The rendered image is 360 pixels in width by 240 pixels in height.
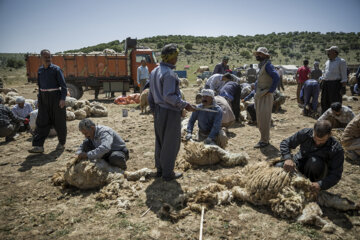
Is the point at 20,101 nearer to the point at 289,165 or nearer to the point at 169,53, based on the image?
the point at 169,53

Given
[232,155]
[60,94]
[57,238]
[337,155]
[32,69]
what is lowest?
[57,238]

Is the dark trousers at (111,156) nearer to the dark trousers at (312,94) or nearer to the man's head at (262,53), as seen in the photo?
the man's head at (262,53)

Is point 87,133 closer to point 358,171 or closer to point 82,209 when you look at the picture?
point 82,209

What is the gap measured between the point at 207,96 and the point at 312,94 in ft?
16.5

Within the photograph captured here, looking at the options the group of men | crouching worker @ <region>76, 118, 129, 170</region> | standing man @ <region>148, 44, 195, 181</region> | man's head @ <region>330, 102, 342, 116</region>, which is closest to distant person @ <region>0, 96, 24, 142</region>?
the group of men

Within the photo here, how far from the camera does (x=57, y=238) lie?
2.41 meters

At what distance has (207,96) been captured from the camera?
4.41m

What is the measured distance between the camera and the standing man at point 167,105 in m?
3.01

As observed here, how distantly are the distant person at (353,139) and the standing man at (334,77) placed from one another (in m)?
2.32

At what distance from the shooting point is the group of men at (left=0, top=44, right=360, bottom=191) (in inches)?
110

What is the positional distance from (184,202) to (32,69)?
11885mm

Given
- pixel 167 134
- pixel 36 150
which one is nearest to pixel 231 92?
pixel 167 134

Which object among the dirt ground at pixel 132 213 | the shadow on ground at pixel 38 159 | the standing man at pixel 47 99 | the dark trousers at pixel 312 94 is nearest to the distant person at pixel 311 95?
the dark trousers at pixel 312 94

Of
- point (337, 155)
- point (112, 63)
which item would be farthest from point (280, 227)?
point (112, 63)
